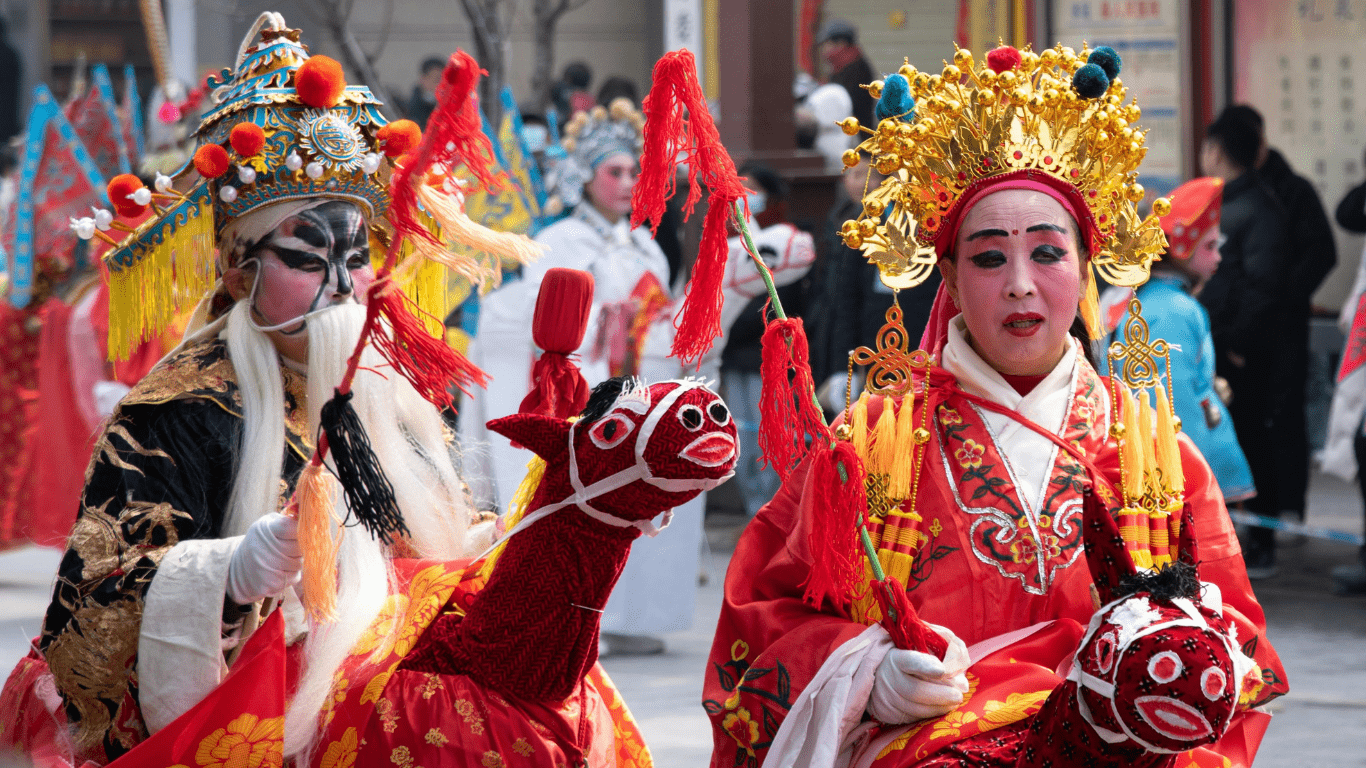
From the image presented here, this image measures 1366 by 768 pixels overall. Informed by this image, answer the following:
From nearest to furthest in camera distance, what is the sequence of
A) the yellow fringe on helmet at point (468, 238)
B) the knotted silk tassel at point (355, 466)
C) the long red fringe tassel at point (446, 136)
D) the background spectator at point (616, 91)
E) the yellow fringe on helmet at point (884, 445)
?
the long red fringe tassel at point (446, 136), the knotted silk tassel at point (355, 466), the yellow fringe on helmet at point (468, 238), the yellow fringe on helmet at point (884, 445), the background spectator at point (616, 91)

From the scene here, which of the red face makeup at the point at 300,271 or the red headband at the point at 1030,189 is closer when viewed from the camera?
the red headband at the point at 1030,189

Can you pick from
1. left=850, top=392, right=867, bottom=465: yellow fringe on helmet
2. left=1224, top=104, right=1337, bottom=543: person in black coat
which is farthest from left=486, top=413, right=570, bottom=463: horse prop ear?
left=1224, top=104, right=1337, bottom=543: person in black coat

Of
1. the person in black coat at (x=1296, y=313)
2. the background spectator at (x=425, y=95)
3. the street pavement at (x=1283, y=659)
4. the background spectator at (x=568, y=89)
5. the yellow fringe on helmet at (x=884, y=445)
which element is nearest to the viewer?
the yellow fringe on helmet at (x=884, y=445)

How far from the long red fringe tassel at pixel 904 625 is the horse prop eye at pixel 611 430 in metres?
0.51

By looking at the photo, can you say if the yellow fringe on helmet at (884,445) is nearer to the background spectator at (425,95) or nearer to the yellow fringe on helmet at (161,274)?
the yellow fringe on helmet at (161,274)

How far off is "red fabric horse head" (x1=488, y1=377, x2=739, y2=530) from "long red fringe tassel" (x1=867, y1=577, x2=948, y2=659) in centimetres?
36

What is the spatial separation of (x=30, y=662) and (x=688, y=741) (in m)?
2.64

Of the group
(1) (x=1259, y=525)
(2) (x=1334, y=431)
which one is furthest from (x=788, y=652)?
(1) (x=1259, y=525)

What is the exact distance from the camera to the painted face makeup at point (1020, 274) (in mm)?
2844

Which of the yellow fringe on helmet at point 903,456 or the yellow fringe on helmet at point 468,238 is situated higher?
the yellow fringe on helmet at point 468,238

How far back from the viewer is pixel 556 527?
2592mm

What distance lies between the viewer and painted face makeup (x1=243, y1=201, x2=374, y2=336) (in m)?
3.08

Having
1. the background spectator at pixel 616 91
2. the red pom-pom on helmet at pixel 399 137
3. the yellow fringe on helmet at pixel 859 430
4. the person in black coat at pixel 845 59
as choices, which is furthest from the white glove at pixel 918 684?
the background spectator at pixel 616 91

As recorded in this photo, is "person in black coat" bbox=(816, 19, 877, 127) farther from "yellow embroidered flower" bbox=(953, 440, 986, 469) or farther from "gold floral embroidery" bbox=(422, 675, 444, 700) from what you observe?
"gold floral embroidery" bbox=(422, 675, 444, 700)
